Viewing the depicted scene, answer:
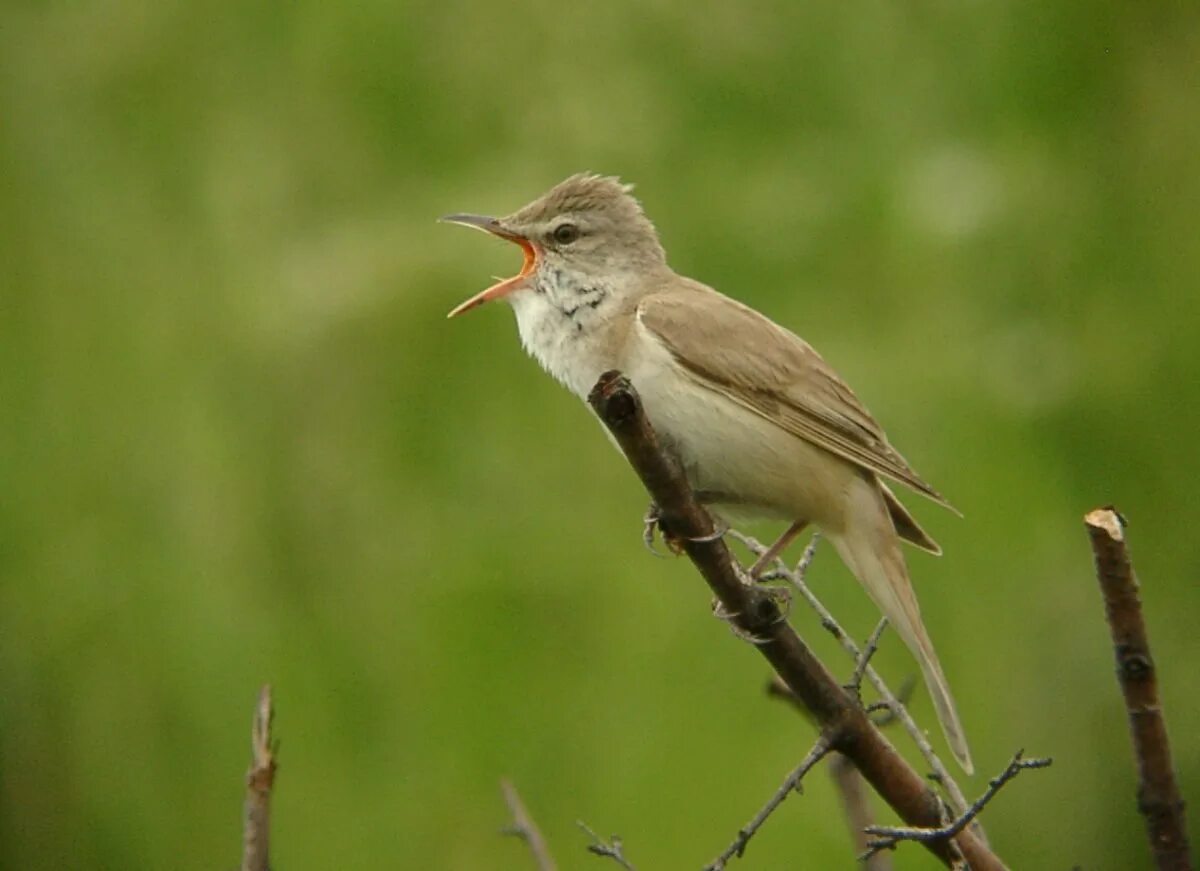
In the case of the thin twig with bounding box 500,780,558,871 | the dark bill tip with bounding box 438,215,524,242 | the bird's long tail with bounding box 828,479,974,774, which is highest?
the dark bill tip with bounding box 438,215,524,242

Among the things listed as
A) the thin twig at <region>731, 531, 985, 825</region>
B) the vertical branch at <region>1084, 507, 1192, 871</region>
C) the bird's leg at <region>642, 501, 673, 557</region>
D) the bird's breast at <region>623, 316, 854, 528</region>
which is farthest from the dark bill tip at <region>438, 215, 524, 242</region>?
the vertical branch at <region>1084, 507, 1192, 871</region>

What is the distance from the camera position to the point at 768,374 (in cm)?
317

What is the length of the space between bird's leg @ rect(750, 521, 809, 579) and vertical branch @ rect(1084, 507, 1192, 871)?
1.08 metres

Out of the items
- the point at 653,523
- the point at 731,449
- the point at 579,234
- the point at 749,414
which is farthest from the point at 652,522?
the point at 579,234

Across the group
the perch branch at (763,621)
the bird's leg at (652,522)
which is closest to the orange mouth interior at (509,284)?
the bird's leg at (652,522)

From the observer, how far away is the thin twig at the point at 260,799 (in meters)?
1.56

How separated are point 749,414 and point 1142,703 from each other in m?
1.55

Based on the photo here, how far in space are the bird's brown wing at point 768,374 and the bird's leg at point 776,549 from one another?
6.5 inches

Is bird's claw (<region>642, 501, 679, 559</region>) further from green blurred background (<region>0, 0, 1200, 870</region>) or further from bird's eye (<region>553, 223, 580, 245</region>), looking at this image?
green blurred background (<region>0, 0, 1200, 870</region>)

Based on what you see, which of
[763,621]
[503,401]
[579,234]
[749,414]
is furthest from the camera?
[503,401]

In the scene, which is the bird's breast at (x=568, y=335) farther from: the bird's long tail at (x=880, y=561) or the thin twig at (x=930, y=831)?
the thin twig at (x=930, y=831)

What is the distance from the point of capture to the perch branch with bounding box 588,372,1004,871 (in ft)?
7.24

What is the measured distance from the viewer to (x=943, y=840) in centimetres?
194

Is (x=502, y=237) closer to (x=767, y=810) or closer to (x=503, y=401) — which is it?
(x=503, y=401)
